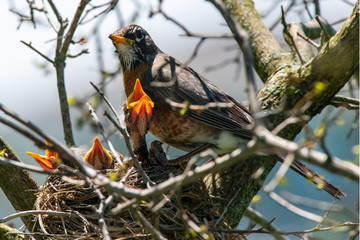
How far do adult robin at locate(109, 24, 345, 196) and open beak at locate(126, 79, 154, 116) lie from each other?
30cm

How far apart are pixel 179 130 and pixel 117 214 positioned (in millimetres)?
994

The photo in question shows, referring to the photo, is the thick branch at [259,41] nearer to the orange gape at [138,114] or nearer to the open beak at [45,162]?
the orange gape at [138,114]

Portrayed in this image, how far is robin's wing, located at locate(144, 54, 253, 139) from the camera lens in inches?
168

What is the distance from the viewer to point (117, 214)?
3.52 m

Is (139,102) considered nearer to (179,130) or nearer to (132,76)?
(179,130)

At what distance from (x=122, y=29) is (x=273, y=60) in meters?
1.38

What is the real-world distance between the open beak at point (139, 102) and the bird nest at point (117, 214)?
1.48ft

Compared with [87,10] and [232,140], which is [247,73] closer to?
[232,140]

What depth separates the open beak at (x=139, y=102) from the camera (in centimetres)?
379

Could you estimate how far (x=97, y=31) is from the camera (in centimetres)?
450

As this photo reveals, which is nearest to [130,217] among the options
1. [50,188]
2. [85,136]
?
[50,188]

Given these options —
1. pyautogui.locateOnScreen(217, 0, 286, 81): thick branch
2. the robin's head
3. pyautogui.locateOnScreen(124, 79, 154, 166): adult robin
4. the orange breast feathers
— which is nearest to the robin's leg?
pyautogui.locateOnScreen(124, 79, 154, 166): adult robin

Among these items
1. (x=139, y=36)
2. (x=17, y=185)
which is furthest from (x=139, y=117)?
(x=139, y=36)

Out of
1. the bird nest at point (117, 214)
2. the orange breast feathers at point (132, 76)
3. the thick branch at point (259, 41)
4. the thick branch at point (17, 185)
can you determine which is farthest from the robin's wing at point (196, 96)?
the thick branch at point (17, 185)
